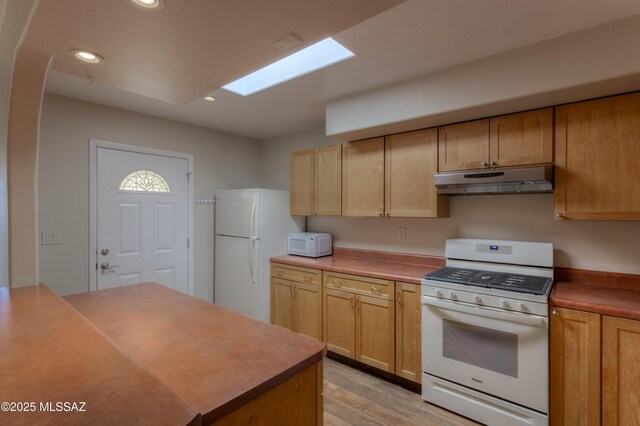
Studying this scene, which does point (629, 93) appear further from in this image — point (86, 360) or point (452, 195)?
point (86, 360)

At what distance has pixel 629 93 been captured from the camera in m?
1.79

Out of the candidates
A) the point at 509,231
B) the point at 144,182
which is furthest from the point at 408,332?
the point at 144,182

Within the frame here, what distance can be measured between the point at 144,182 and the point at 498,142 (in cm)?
332

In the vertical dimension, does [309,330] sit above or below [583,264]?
below

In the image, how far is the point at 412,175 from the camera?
2615 millimetres

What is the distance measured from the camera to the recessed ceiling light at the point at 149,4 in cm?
97

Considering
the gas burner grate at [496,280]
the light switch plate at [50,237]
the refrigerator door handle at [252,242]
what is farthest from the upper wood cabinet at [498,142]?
the light switch plate at [50,237]

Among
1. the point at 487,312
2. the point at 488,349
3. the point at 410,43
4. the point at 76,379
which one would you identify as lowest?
the point at 488,349

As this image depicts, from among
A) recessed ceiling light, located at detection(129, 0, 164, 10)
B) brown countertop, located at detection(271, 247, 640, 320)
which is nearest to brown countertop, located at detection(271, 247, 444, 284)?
brown countertop, located at detection(271, 247, 640, 320)

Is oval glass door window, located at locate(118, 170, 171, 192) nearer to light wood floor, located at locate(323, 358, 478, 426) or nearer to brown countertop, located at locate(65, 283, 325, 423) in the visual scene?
brown countertop, located at locate(65, 283, 325, 423)

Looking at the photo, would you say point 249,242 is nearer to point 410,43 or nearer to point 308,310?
point 308,310

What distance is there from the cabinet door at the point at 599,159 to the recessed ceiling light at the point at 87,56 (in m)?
2.61

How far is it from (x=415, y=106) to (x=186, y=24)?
67.8 inches

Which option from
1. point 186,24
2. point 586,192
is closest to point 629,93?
point 586,192
